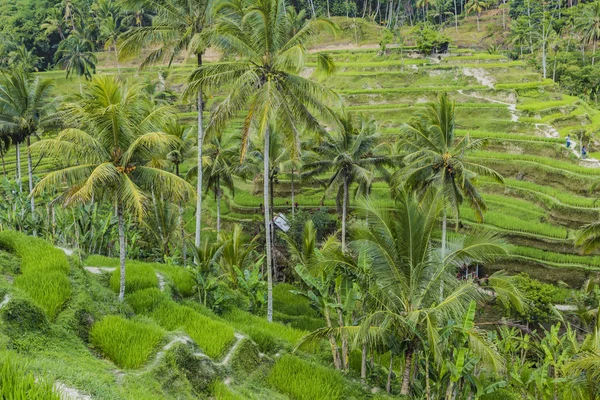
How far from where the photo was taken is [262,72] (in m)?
12.5

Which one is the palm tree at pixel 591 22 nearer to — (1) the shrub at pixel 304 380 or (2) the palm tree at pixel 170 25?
(2) the palm tree at pixel 170 25

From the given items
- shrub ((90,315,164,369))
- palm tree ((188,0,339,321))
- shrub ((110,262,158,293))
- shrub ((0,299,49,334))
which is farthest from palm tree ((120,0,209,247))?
shrub ((0,299,49,334))

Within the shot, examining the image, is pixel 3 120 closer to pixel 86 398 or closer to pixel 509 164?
pixel 86 398

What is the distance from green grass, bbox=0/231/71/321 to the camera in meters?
7.89

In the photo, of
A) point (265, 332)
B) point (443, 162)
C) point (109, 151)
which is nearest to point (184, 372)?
point (265, 332)

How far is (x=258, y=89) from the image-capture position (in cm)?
1243

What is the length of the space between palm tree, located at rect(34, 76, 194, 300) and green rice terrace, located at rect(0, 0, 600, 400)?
0.05m

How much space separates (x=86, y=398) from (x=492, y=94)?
44344 mm

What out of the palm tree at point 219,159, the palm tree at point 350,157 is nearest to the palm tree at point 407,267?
the palm tree at point 350,157

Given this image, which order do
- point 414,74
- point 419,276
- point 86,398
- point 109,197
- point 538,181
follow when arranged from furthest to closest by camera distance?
point 414,74 → point 538,181 → point 109,197 → point 419,276 → point 86,398

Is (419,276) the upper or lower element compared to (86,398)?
lower

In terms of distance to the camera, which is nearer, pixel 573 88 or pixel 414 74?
pixel 414 74

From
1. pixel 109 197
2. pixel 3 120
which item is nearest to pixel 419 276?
pixel 109 197

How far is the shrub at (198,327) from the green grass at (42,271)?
2377 millimetres
